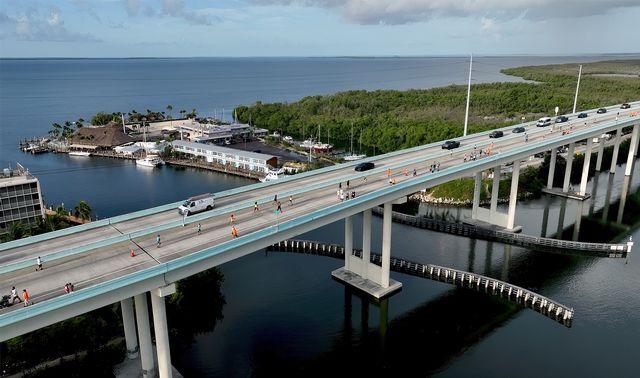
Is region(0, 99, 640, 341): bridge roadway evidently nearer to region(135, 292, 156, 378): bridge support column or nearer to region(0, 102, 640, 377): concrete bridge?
region(0, 102, 640, 377): concrete bridge

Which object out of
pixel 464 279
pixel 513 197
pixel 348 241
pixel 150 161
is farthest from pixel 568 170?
pixel 150 161

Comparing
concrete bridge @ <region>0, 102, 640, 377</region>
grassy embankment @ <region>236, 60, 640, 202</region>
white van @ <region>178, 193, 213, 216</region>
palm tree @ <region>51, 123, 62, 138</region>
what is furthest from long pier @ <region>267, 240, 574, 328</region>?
palm tree @ <region>51, 123, 62, 138</region>

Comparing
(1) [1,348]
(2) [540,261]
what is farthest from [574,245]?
(1) [1,348]

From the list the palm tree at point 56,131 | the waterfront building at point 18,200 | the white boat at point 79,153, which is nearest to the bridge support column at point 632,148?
the waterfront building at point 18,200

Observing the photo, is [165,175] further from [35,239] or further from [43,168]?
[35,239]

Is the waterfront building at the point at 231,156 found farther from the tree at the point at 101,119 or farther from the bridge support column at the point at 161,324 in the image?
the bridge support column at the point at 161,324

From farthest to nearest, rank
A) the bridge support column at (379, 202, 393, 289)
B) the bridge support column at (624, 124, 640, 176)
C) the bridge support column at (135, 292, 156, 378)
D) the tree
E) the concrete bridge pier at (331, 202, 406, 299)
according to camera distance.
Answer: the tree < the bridge support column at (624, 124, 640, 176) < the concrete bridge pier at (331, 202, 406, 299) < the bridge support column at (379, 202, 393, 289) < the bridge support column at (135, 292, 156, 378)

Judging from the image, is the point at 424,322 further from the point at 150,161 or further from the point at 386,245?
the point at 150,161
